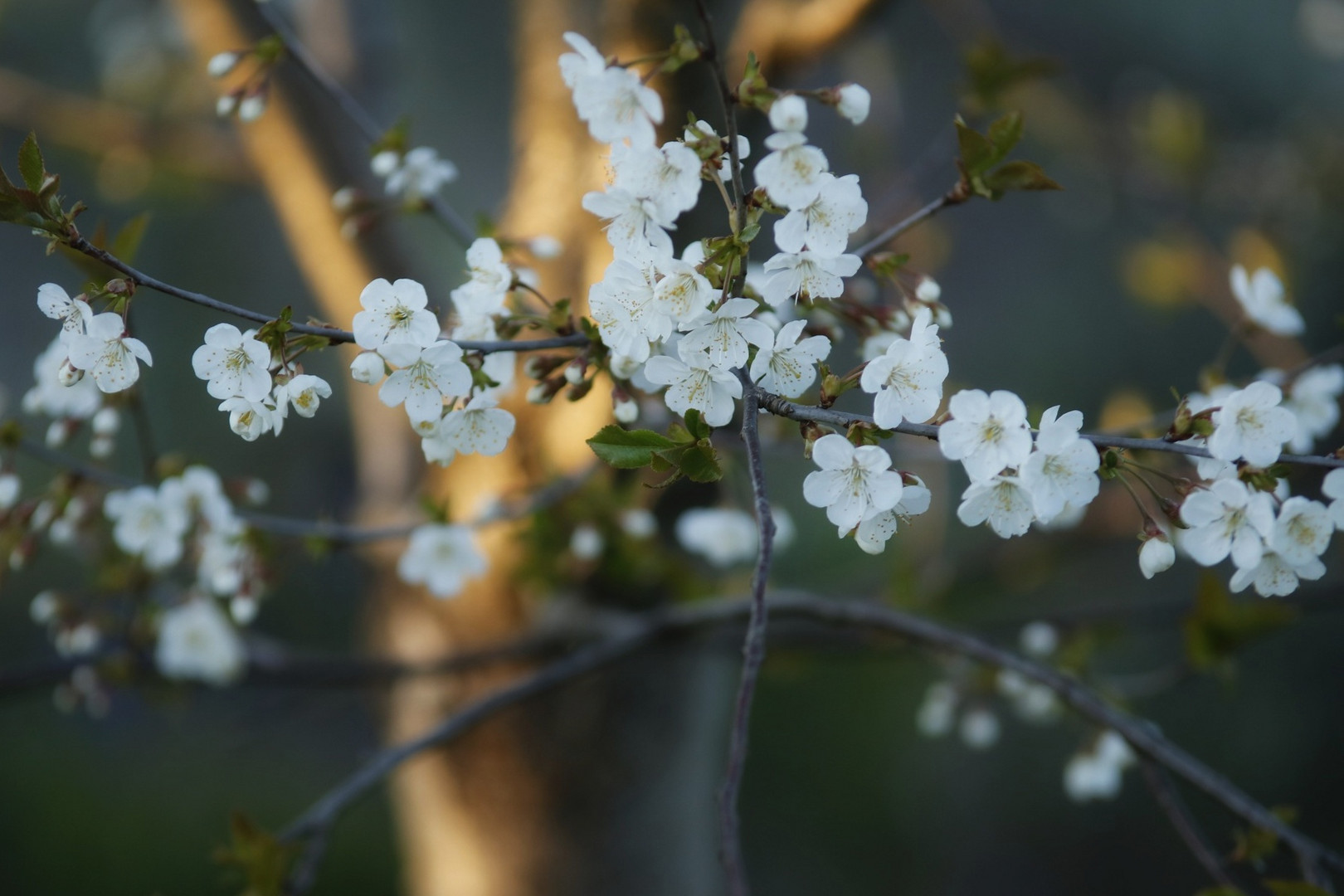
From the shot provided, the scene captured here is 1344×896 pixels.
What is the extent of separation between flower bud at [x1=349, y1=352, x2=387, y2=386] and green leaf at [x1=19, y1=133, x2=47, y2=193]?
0.21 meters

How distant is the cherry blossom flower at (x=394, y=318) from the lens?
596 millimetres

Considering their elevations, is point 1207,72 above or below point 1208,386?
above

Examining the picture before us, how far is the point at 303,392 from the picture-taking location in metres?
0.60

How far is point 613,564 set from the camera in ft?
4.52

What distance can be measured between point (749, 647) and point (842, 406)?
0.62 metres

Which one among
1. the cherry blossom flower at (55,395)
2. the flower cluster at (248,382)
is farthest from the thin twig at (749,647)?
the cherry blossom flower at (55,395)

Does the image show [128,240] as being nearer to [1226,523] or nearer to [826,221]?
[826,221]

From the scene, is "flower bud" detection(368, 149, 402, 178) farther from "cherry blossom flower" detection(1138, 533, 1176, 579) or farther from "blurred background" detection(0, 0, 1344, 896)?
"cherry blossom flower" detection(1138, 533, 1176, 579)

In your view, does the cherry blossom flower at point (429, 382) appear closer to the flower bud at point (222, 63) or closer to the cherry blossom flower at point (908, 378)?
the cherry blossom flower at point (908, 378)

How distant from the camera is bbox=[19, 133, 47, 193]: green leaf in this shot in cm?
57

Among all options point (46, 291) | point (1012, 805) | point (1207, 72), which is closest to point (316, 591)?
point (1012, 805)

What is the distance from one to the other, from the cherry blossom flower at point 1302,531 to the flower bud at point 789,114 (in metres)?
0.39

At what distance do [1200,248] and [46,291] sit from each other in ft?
7.86

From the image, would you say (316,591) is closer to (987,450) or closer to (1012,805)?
(1012,805)
